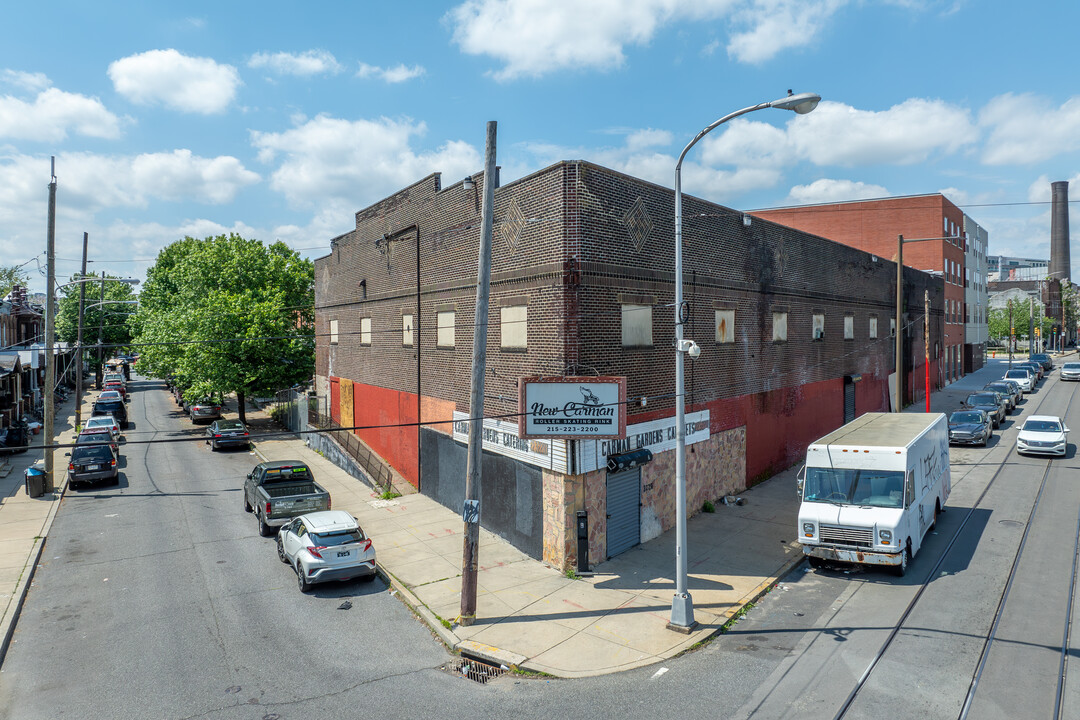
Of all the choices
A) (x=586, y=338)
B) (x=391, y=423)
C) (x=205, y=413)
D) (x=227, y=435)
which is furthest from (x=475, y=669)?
(x=205, y=413)

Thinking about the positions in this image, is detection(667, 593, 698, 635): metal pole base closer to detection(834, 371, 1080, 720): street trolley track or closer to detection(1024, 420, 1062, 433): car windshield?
detection(834, 371, 1080, 720): street trolley track

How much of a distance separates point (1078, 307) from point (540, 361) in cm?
14015

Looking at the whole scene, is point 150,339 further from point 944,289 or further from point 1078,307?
point 1078,307

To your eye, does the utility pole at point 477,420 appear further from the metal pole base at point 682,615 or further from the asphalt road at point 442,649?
the metal pole base at point 682,615

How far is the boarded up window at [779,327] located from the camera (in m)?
25.0

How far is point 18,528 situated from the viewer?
19.8 meters

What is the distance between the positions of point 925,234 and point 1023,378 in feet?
43.3

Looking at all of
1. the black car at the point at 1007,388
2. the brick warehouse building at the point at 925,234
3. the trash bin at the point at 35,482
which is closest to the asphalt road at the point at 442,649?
the trash bin at the point at 35,482

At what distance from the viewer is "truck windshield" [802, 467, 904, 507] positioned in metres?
15.0

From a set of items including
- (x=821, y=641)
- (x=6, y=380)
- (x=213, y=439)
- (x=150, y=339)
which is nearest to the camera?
(x=821, y=641)

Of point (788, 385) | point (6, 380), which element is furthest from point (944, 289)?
point (6, 380)

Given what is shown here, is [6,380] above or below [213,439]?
above

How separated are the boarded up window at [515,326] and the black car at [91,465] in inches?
691

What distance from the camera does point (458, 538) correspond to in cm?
1834
